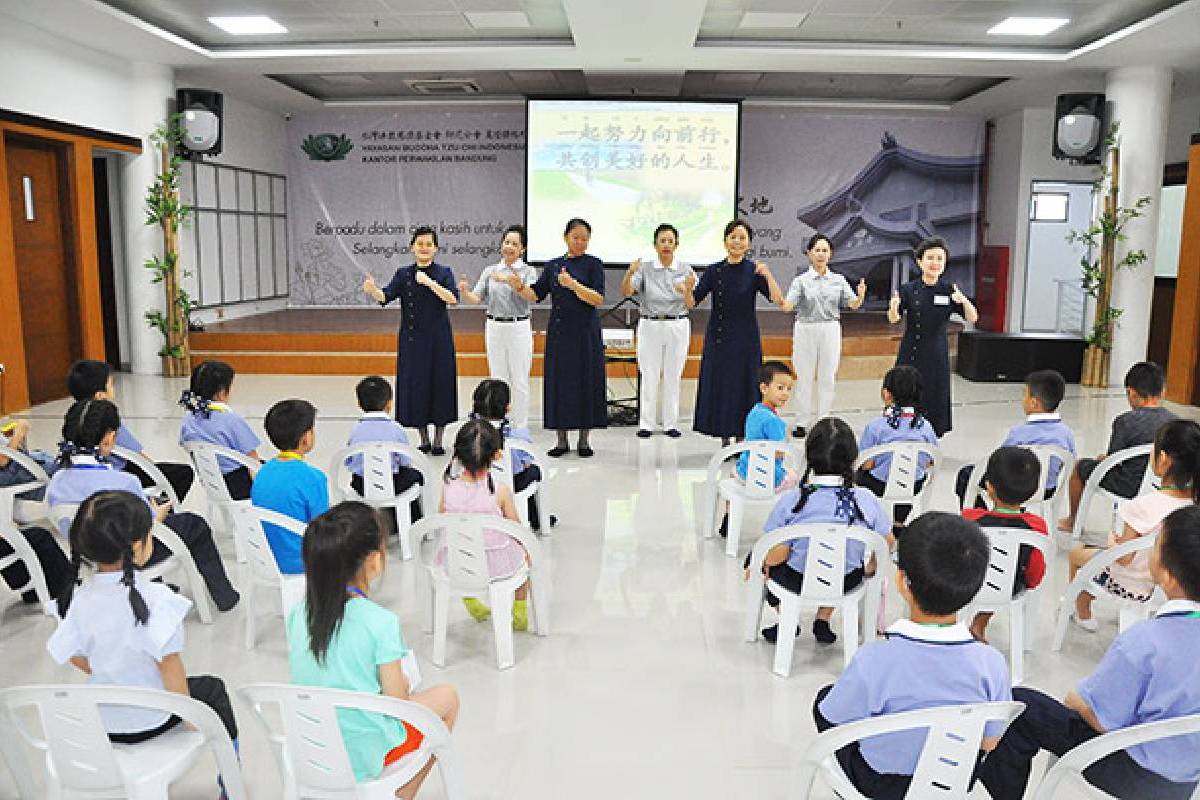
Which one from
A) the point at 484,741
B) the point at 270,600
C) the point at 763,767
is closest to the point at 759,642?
the point at 763,767

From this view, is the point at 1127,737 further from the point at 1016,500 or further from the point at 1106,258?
the point at 1106,258

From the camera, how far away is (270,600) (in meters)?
3.74

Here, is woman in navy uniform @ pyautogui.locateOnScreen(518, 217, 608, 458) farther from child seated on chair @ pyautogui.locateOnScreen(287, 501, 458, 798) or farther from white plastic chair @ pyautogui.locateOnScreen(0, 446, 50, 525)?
child seated on chair @ pyautogui.locateOnScreen(287, 501, 458, 798)

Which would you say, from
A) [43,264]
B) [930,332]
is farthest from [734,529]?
[43,264]

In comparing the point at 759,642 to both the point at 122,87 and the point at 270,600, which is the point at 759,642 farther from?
the point at 122,87

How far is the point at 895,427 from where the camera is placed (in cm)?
412

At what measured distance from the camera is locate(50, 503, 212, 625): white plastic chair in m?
3.07

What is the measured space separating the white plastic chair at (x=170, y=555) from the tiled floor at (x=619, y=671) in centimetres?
12

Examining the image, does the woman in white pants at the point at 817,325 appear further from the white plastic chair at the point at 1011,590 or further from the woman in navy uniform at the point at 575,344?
the white plastic chair at the point at 1011,590

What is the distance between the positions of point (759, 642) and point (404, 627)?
130 centimetres

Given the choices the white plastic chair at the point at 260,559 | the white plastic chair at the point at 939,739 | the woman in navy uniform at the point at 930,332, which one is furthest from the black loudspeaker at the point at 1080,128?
the white plastic chair at the point at 939,739

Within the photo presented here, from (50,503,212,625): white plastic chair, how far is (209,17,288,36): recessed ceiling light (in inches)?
233

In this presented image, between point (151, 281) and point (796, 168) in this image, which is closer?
point (151, 281)

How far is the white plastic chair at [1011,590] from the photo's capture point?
282cm
